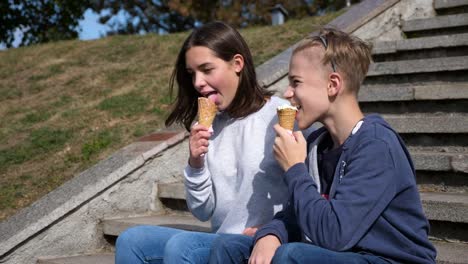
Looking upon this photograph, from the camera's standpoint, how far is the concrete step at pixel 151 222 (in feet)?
13.1

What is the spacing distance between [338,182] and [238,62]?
3.15 feet

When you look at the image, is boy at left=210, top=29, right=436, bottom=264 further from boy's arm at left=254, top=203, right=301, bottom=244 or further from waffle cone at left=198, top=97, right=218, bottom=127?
waffle cone at left=198, top=97, right=218, bottom=127

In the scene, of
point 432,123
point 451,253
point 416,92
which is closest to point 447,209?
point 451,253

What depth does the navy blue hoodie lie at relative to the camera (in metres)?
2.17

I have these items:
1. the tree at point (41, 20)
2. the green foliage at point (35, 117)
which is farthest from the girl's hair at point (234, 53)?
the tree at point (41, 20)

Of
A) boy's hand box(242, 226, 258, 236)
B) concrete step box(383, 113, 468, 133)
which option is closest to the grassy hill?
concrete step box(383, 113, 468, 133)

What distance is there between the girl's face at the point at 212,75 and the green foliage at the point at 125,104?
2.70m

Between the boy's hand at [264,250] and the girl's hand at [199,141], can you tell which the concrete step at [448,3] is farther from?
the boy's hand at [264,250]

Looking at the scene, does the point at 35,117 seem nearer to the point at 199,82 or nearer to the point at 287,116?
the point at 199,82

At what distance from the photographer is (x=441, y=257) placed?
2.95 m

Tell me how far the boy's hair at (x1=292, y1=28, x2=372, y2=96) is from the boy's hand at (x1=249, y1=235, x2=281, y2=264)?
0.66 metres

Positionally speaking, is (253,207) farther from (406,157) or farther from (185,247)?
(406,157)

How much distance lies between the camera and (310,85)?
97.0 inches

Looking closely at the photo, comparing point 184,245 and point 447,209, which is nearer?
point 184,245
